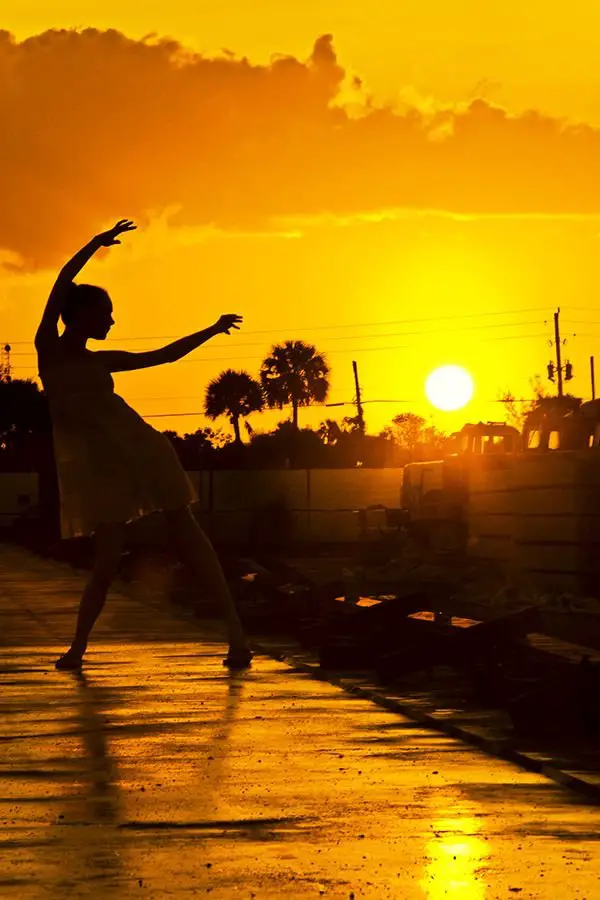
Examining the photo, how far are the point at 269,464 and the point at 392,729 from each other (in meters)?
108

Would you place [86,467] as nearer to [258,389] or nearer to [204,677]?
[204,677]

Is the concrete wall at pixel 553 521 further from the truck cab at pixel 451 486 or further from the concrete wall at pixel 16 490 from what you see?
the concrete wall at pixel 16 490

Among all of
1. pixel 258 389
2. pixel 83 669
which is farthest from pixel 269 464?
pixel 83 669

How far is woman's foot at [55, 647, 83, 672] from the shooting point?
13.0 m

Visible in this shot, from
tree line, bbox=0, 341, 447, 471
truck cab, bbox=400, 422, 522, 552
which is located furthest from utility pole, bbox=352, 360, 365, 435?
truck cab, bbox=400, 422, 522, 552

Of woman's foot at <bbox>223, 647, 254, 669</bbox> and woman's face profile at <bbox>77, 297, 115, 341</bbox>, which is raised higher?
woman's face profile at <bbox>77, 297, 115, 341</bbox>

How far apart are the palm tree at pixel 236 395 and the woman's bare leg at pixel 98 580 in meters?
114

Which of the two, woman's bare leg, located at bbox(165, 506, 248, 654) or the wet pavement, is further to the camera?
woman's bare leg, located at bbox(165, 506, 248, 654)

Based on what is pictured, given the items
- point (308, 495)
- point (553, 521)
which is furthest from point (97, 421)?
point (308, 495)

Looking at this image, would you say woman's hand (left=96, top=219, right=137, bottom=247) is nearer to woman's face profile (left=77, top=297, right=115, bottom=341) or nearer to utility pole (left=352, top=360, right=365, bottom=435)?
woman's face profile (left=77, top=297, right=115, bottom=341)

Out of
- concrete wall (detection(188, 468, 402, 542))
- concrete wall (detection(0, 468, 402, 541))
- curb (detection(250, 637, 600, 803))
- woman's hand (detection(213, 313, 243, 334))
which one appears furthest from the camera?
concrete wall (detection(188, 468, 402, 542))

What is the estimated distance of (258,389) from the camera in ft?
419

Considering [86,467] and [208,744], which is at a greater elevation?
[86,467]

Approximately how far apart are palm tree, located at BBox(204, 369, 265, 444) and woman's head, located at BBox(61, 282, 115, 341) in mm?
114726
